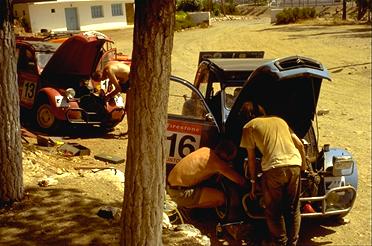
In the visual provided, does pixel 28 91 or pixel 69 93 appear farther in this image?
pixel 28 91

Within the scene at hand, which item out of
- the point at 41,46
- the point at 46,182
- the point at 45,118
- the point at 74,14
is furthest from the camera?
the point at 74,14

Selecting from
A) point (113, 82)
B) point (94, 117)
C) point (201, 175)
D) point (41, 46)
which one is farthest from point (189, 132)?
point (41, 46)

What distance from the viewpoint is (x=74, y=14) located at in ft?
130

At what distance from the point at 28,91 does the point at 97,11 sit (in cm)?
3084

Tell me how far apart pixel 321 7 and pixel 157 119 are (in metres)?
49.1

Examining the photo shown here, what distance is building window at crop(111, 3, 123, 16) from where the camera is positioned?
4169 centimetres

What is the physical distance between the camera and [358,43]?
84.4 ft

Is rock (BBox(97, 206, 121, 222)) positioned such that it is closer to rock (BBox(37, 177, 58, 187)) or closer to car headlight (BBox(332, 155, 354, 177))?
rock (BBox(37, 177, 58, 187))

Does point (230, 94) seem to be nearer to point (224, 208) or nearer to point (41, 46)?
point (224, 208)

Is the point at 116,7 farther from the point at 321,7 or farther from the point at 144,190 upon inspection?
the point at 144,190

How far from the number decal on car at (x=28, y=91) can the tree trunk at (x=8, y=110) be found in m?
6.02

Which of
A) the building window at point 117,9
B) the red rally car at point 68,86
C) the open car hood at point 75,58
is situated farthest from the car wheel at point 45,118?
the building window at point 117,9

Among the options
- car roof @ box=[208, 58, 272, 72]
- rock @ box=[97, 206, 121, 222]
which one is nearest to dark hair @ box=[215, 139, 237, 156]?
car roof @ box=[208, 58, 272, 72]

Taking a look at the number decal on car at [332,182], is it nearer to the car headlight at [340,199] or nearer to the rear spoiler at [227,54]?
the car headlight at [340,199]
